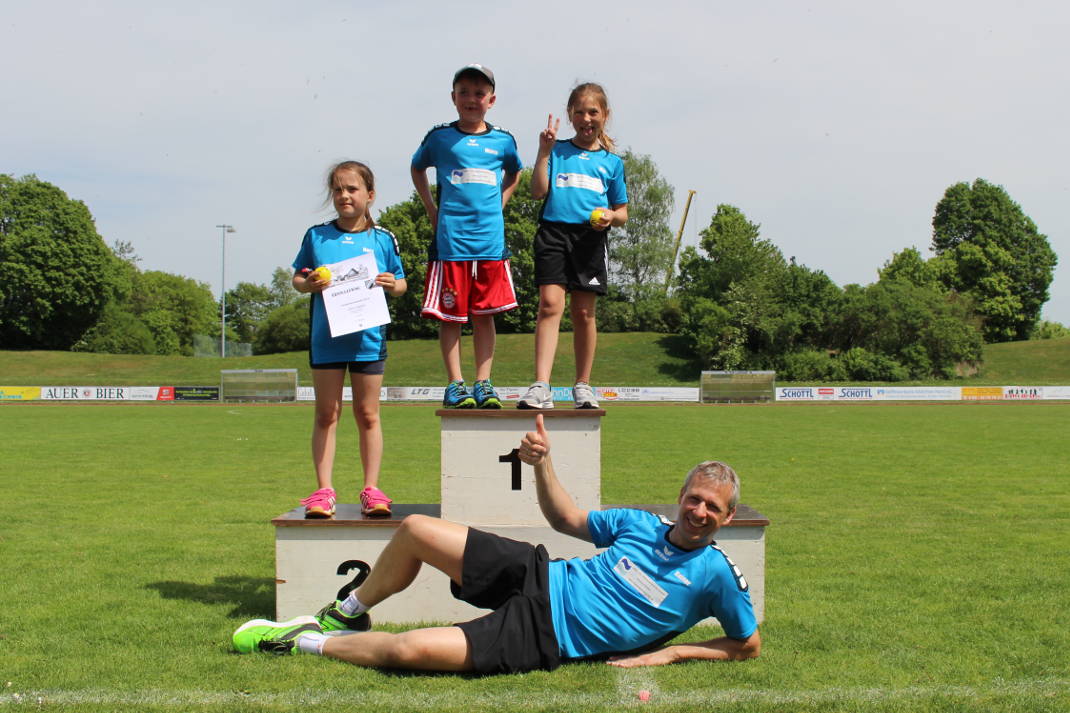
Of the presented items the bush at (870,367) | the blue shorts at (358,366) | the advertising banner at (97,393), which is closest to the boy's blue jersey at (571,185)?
the blue shorts at (358,366)

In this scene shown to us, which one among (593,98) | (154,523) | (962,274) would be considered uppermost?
(962,274)

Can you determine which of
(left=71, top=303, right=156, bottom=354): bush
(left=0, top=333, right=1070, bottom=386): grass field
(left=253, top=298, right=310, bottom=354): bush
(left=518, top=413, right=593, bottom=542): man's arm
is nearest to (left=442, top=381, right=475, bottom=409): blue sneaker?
(left=518, top=413, right=593, bottom=542): man's arm

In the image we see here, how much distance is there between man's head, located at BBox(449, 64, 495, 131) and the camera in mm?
5137

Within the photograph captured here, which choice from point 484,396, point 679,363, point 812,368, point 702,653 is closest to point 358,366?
point 484,396

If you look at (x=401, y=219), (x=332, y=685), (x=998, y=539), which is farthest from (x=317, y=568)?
(x=401, y=219)

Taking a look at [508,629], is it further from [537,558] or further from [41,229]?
[41,229]

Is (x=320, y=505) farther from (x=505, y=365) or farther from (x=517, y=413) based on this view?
(x=505, y=365)

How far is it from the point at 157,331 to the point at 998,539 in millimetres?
84448

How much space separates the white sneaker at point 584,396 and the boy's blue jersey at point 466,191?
3.19ft

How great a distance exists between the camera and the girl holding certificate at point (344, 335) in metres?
5.09

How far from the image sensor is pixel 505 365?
50.7 meters

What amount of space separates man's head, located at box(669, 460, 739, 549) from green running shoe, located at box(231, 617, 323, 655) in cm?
175

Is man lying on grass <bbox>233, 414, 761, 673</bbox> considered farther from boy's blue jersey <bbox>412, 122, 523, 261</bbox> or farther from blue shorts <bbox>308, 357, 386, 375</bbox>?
boy's blue jersey <bbox>412, 122, 523, 261</bbox>

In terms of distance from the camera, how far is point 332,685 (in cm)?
349
